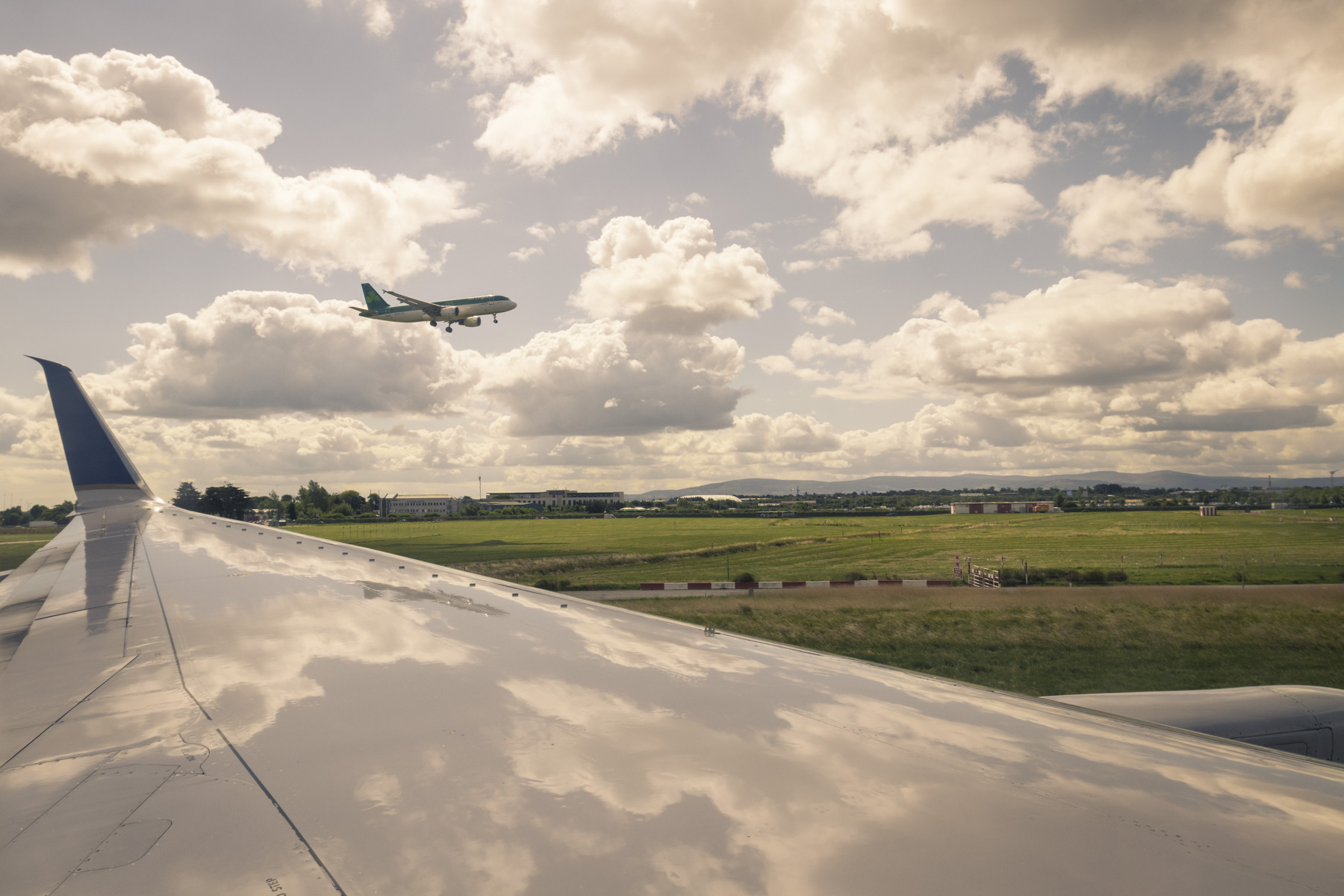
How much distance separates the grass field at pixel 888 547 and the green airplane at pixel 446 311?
23.9 meters

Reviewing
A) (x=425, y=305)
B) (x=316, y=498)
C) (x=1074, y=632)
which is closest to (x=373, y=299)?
(x=425, y=305)

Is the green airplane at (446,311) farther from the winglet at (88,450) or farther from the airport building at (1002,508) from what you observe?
the airport building at (1002,508)

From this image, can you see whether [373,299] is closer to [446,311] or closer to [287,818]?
[446,311]

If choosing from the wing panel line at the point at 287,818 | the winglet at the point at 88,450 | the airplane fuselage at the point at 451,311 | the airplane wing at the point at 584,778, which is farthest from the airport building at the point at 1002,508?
the wing panel line at the point at 287,818

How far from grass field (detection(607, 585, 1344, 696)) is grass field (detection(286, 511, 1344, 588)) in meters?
10.4

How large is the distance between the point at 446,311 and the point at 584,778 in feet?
219

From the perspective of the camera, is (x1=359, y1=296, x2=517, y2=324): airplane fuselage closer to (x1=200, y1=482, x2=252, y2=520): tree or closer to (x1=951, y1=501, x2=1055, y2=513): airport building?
(x1=200, y1=482, x2=252, y2=520): tree

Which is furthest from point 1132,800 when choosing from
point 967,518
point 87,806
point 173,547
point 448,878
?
point 967,518

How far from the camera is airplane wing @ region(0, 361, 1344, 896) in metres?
1.86

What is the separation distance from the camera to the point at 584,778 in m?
2.44

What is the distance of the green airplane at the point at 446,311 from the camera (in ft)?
207

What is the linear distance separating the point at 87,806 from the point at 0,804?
34 cm

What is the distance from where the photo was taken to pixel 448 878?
180 centimetres

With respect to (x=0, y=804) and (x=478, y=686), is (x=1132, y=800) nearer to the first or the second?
(x=478, y=686)
